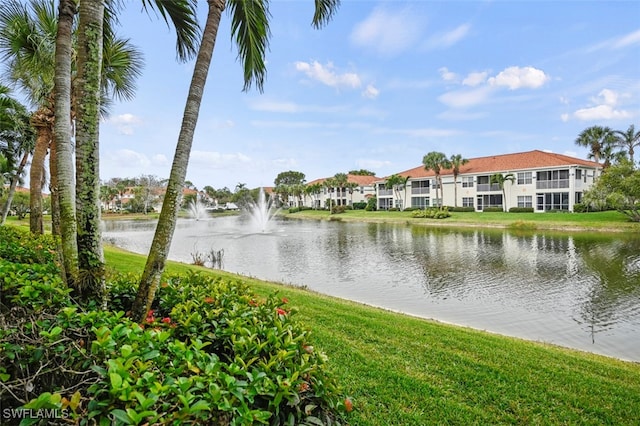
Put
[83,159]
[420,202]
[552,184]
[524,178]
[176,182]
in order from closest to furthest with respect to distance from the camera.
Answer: [83,159] < [176,182] < [552,184] < [524,178] < [420,202]

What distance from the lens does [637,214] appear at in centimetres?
3262

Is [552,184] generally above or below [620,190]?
above

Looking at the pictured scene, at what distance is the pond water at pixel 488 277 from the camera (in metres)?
9.77

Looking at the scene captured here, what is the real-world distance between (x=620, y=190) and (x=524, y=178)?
14993 millimetres

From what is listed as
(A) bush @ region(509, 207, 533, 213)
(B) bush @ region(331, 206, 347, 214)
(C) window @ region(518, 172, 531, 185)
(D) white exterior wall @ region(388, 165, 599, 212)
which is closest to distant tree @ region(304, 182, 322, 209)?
(B) bush @ region(331, 206, 347, 214)

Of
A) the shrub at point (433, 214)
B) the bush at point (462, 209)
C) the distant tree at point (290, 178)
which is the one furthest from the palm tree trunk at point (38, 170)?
the distant tree at point (290, 178)

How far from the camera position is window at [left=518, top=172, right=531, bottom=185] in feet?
154

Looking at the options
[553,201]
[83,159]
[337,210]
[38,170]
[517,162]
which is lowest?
[337,210]

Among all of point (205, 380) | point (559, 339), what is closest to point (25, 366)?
point (205, 380)

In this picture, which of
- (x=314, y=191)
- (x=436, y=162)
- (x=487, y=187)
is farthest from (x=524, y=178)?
(x=314, y=191)

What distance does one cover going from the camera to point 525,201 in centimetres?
4731

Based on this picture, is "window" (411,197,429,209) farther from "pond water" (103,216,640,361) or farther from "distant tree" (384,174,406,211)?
"pond water" (103,216,640,361)

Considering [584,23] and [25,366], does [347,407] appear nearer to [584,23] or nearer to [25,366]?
[25,366]

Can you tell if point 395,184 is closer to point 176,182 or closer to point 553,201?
point 553,201
